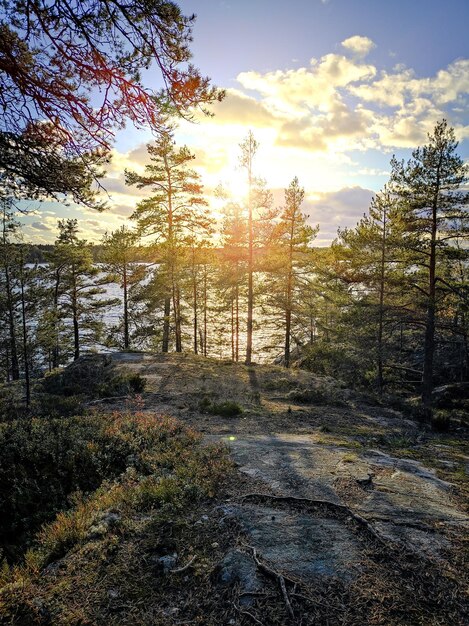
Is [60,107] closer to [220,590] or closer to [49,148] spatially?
[49,148]

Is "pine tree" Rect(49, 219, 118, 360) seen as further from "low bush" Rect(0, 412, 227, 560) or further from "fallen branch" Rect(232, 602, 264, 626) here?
"fallen branch" Rect(232, 602, 264, 626)

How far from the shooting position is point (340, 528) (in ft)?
15.1

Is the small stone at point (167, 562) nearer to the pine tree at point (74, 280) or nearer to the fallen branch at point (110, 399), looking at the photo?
the fallen branch at point (110, 399)

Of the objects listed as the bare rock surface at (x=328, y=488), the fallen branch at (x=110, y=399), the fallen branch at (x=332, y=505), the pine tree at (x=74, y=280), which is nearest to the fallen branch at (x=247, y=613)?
the bare rock surface at (x=328, y=488)

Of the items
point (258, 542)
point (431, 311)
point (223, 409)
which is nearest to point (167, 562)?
point (258, 542)

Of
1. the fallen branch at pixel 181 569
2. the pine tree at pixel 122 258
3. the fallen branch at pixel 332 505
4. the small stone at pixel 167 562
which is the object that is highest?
the pine tree at pixel 122 258

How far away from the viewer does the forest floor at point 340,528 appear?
334 cm

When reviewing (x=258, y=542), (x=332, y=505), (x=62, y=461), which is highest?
(x=258, y=542)

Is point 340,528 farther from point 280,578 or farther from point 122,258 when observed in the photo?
point 122,258

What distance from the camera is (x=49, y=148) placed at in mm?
6148

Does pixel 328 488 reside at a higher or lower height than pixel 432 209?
lower

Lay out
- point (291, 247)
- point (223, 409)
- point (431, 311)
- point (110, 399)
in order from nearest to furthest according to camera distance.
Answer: point (223, 409) → point (110, 399) → point (431, 311) → point (291, 247)

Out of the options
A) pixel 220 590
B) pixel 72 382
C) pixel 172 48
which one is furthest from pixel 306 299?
pixel 220 590

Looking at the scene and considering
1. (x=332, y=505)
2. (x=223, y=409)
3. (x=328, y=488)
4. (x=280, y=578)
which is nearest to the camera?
(x=280, y=578)
